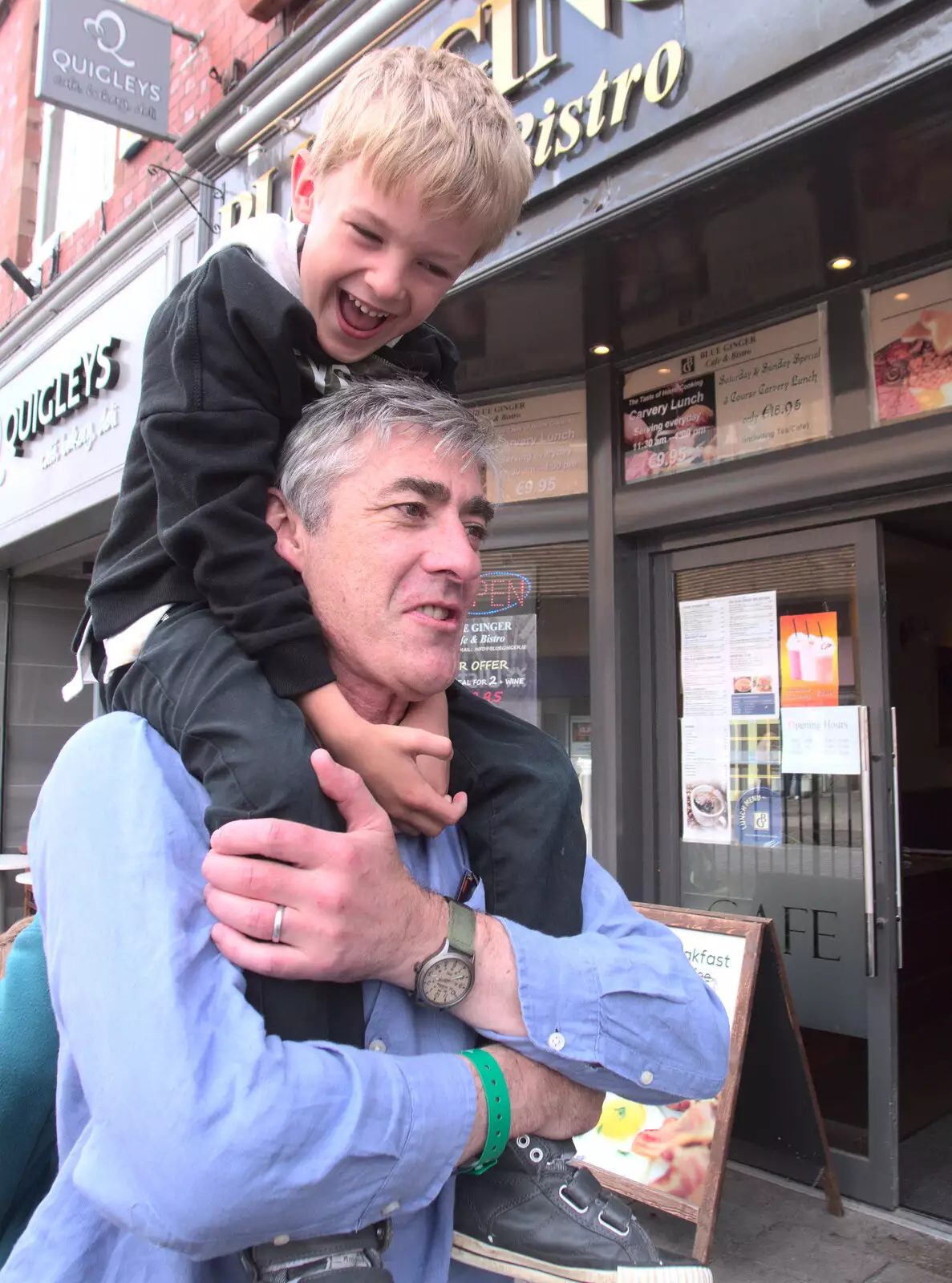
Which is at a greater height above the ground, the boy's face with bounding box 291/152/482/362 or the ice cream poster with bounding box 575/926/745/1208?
the boy's face with bounding box 291/152/482/362

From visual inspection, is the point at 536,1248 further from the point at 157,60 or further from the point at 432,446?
the point at 157,60

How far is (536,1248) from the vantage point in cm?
115

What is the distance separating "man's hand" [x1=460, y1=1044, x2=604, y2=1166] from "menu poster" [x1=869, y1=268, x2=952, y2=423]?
10.3ft

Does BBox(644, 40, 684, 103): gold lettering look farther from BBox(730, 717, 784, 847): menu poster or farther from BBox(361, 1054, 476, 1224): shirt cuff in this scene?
BBox(361, 1054, 476, 1224): shirt cuff

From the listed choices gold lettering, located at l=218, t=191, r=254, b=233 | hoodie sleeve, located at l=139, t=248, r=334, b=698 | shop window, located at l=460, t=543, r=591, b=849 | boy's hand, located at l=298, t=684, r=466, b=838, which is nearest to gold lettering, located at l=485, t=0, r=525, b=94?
gold lettering, located at l=218, t=191, r=254, b=233

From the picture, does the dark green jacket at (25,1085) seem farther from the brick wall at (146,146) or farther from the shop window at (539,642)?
the brick wall at (146,146)

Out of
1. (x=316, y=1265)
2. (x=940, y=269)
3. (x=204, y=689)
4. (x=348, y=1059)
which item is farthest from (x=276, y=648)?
(x=940, y=269)

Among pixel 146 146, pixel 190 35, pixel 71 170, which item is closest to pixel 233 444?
pixel 190 35

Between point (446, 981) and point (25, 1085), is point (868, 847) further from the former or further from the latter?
point (25, 1085)

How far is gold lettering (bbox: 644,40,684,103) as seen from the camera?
3.21m

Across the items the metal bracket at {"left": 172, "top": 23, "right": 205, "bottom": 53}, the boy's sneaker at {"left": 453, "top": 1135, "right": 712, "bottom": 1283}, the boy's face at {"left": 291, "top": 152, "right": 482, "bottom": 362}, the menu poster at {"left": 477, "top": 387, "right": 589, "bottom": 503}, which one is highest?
the metal bracket at {"left": 172, "top": 23, "right": 205, "bottom": 53}

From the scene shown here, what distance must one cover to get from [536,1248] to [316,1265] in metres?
0.28

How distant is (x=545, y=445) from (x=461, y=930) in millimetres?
3938

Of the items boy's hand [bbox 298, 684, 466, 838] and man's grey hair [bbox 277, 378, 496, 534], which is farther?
man's grey hair [bbox 277, 378, 496, 534]
